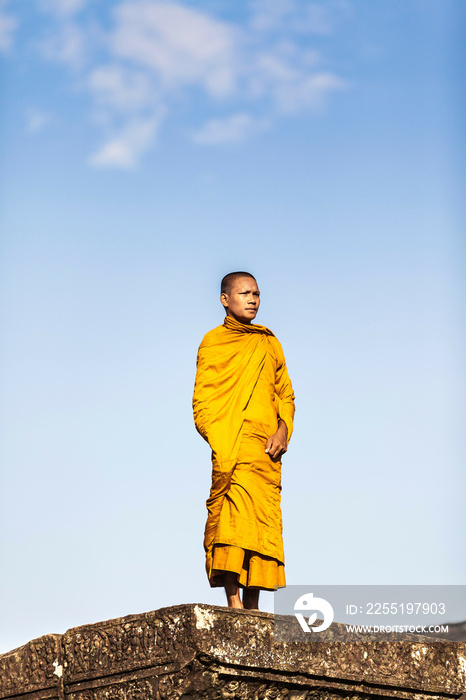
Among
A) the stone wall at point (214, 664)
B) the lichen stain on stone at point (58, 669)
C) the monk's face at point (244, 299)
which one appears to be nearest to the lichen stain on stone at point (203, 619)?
the stone wall at point (214, 664)

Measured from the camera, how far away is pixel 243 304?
6559 millimetres

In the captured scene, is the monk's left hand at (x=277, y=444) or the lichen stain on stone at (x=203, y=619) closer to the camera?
the lichen stain on stone at (x=203, y=619)

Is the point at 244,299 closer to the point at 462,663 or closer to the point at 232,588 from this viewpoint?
the point at 232,588

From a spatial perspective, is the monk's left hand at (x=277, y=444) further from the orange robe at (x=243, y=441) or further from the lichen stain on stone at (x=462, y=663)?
the lichen stain on stone at (x=462, y=663)

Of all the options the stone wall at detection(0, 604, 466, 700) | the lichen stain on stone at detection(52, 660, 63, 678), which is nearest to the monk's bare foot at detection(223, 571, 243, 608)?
the stone wall at detection(0, 604, 466, 700)

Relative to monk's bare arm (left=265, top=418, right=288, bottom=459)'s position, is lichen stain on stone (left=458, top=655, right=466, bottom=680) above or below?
below

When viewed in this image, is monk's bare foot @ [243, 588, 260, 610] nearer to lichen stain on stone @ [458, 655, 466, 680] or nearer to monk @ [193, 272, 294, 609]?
monk @ [193, 272, 294, 609]

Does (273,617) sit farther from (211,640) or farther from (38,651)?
(38,651)

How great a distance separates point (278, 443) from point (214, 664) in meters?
1.93

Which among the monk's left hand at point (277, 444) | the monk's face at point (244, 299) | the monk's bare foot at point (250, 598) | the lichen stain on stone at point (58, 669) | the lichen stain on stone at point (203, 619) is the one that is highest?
the monk's face at point (244, 299)

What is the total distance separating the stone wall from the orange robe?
847 millimetres

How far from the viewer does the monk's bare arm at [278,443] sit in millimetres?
6184

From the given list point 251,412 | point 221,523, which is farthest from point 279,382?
point 221,523

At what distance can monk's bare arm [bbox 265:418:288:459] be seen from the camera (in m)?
6.18
